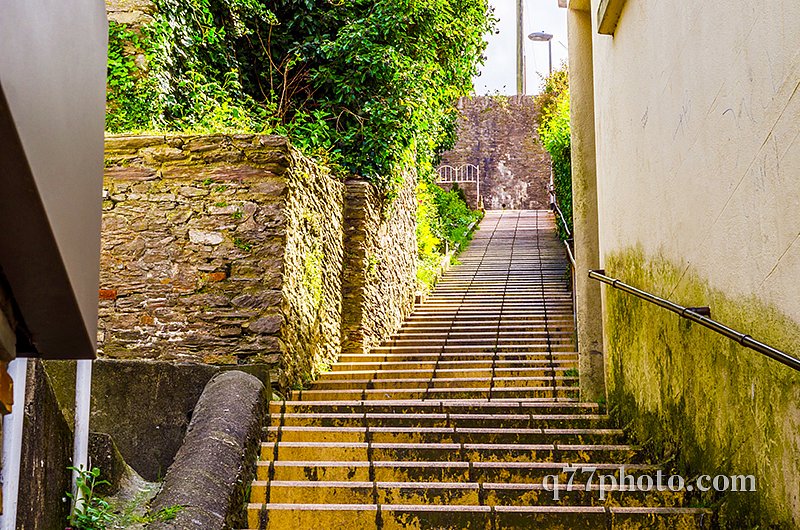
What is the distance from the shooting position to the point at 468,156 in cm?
2606

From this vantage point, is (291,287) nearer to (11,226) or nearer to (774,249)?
(774,249)

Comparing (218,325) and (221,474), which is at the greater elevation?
(218,325)

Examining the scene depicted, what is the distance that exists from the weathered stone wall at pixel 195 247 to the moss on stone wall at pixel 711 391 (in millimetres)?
2497

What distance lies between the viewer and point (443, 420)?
5355 mm

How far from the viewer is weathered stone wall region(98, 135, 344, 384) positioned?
595 centimetres

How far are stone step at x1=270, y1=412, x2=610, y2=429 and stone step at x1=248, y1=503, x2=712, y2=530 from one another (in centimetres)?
140

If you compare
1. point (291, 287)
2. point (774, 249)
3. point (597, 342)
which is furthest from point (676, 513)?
point (291, 287)

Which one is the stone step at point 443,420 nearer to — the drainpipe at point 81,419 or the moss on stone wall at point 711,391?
the moss on stone wall at point 711,391

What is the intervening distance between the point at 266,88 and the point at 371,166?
142 centimetres

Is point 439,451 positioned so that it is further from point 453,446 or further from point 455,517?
point 455,517

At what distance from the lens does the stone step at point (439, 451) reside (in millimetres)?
4594

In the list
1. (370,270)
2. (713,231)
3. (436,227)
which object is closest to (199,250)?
(370,270)

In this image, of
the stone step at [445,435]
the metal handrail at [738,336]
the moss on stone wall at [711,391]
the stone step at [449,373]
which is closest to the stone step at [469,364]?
the stone step at [449,373]

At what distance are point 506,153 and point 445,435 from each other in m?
21.6
